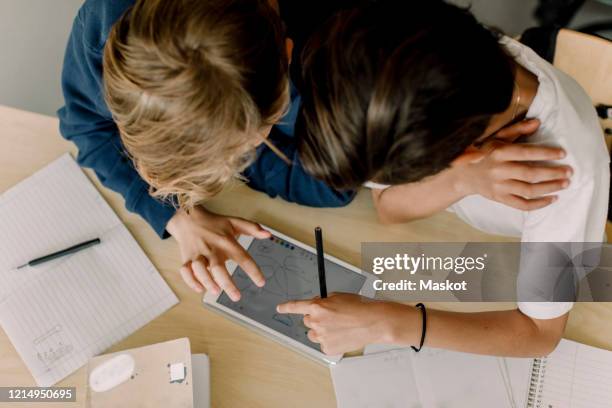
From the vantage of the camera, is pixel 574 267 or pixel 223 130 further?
pixel 574 267

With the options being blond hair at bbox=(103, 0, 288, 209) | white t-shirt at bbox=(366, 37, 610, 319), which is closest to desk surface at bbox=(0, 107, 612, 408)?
white t-shirt at bbox=(366, 37, 610, 319)

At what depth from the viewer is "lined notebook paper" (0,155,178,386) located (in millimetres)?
838

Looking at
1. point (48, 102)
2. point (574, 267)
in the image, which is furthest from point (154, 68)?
point (48, 102)

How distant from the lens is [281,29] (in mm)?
665

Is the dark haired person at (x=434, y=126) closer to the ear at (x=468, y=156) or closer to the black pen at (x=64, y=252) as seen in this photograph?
the ear at (x=468, y=156)

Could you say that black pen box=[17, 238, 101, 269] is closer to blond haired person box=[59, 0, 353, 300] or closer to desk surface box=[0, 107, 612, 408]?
desk surface box=[0, 107, 612, 408]

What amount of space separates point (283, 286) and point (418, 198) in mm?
263

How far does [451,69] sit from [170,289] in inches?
22.5

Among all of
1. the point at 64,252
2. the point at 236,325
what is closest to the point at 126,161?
the point at 64,252

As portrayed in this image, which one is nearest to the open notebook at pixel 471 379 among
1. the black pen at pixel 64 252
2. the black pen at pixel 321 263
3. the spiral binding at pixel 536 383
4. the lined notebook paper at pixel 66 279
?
the spiral binding at pixel 536 383

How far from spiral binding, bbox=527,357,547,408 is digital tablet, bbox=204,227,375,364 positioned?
27 centimetres

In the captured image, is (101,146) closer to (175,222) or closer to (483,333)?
(175,222)

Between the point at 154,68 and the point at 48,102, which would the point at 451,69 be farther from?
the point at 48,102

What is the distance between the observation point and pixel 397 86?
0.53 metres
